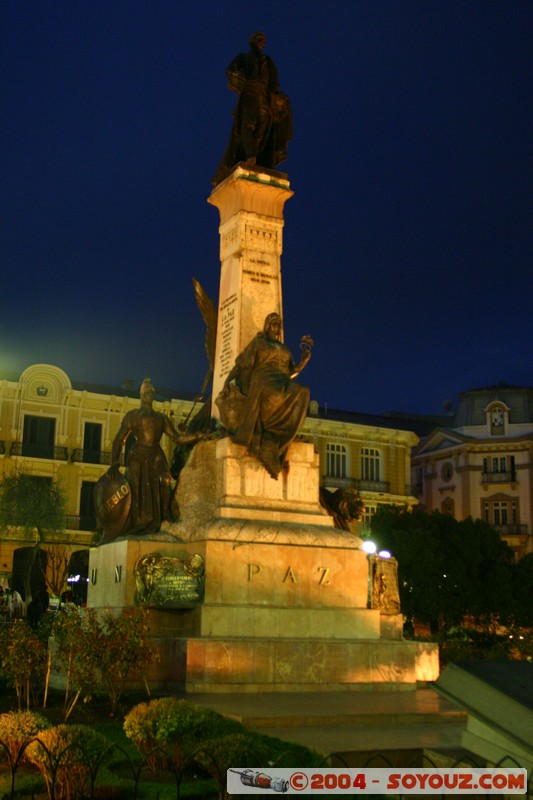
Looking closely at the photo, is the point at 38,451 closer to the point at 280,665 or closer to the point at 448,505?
the point at 448,505

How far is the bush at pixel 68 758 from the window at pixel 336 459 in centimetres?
4906

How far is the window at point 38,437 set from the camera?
4822 centimetres

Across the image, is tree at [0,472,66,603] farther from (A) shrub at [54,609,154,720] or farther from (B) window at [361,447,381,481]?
(A) shrub at [54,609,154,720]

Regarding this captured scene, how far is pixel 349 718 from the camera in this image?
1003cm

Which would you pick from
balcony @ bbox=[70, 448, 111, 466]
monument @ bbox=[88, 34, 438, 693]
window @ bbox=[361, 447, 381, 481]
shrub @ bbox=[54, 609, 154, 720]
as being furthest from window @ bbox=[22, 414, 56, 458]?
shrub @ bbox=[54, 609, 154, 720]

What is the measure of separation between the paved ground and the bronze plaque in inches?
77.2

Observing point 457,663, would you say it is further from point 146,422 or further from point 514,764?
point 146,422

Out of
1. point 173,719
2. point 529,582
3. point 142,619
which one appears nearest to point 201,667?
point 142,619

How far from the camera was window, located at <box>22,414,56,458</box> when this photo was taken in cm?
4822

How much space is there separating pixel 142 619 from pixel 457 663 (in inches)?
210

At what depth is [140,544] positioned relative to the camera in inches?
548

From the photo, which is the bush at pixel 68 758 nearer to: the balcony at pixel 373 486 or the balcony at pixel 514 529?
the balcony at pixel 373 486

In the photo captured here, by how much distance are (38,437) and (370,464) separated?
2002cm

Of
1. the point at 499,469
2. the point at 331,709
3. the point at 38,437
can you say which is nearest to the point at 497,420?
the point at 499,469
